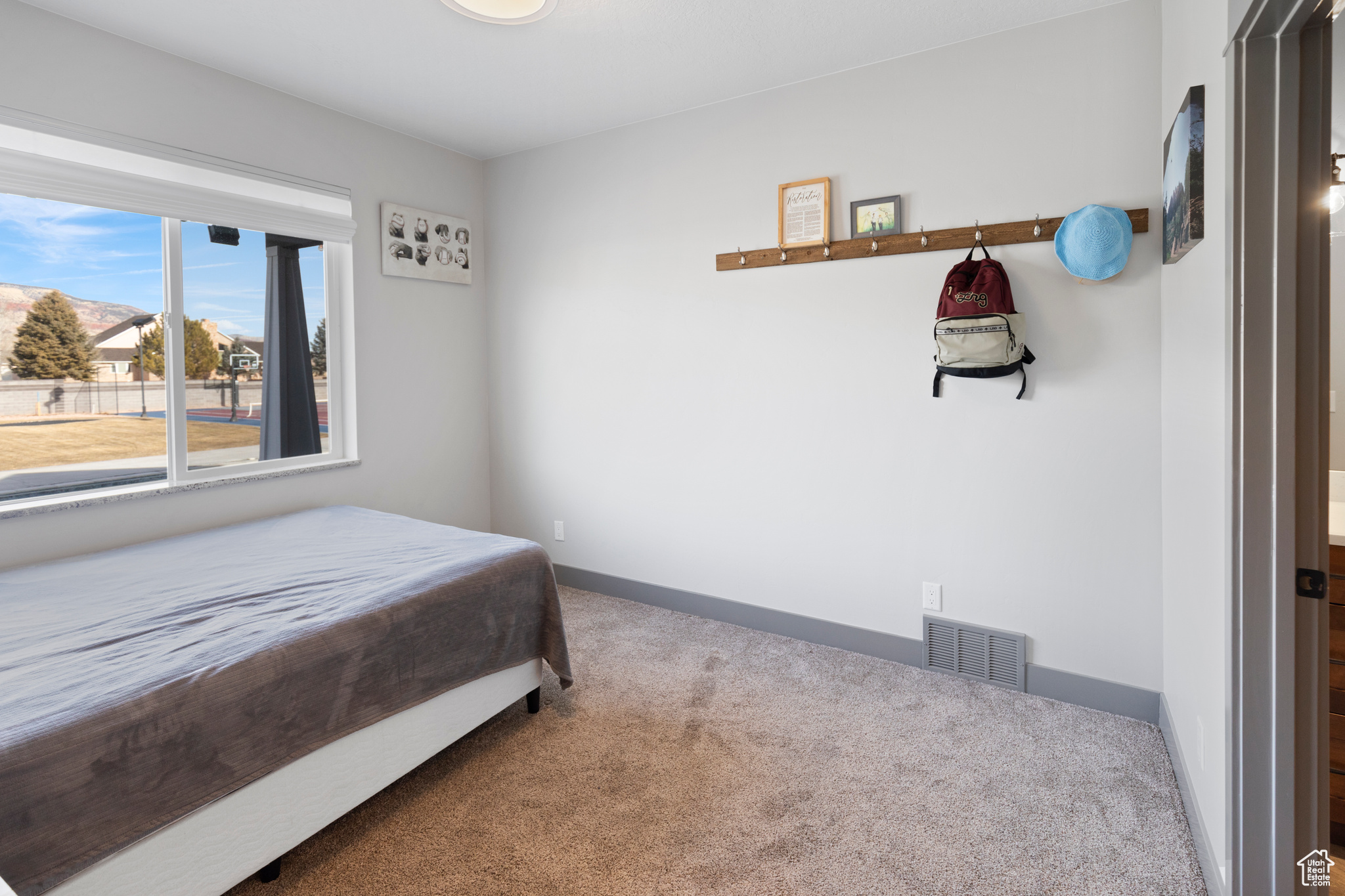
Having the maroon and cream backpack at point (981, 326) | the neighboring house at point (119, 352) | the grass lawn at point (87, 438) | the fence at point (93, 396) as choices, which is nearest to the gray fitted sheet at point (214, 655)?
the grass lawn at point (87, 438)

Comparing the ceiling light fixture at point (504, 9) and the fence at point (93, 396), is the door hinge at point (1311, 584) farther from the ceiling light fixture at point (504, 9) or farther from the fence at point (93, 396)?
the fence at point (93, 396)

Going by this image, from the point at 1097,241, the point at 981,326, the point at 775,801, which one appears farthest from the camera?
the point at 981,326

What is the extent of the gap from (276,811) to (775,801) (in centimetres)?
131

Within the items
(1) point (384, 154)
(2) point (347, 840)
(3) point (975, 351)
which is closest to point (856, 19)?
(3) point (975, 351)

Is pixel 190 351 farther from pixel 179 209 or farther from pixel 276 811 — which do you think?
pixel 276 811

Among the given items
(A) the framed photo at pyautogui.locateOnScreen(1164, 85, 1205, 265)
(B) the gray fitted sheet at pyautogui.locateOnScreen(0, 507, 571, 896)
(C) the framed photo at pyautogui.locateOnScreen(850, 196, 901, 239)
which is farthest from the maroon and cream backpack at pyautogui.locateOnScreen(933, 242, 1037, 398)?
(B) the gray fitted sheet at pyautogui.locateOnScreen(0, 507, 571, 896)

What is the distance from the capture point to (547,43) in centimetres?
255

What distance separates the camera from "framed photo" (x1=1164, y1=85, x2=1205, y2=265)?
1.62m

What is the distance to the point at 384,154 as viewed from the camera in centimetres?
341

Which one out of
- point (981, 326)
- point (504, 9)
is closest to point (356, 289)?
point (504, 9)

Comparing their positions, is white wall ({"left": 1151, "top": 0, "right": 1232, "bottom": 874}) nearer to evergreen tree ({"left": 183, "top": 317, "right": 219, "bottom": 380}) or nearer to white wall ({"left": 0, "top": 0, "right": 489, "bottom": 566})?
white wall ({"left": 0, "top": 0, "right": 489, "bottom": 566})

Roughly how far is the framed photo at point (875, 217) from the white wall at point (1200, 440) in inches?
34.3

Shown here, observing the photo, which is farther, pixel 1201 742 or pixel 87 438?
pixel 87 438

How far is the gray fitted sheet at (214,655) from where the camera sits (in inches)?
49.8
